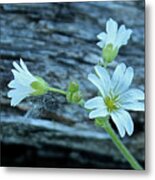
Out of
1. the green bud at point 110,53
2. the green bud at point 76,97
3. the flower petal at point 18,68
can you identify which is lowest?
the green bud at point 76,97

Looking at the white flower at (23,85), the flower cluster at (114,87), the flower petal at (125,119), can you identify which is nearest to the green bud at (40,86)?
the white flower at (23,85)

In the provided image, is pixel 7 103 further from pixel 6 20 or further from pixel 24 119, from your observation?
pixel 6 20

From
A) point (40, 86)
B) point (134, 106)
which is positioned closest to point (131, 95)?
point (134, 106)

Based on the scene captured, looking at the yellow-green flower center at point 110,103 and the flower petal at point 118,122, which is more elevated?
the yellow-green flower center at point 110,103

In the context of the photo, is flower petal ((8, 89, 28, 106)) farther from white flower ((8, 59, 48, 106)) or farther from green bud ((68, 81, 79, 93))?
green bud ((68, 81, 79, 93))

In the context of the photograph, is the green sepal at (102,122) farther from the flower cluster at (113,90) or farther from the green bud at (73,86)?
the green bud at (73,86)

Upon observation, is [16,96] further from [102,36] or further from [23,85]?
[102,36]

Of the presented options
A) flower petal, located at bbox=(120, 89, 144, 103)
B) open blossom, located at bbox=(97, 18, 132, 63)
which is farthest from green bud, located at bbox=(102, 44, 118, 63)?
flower petal, located at bbox=(120, 89, 144, 103)
